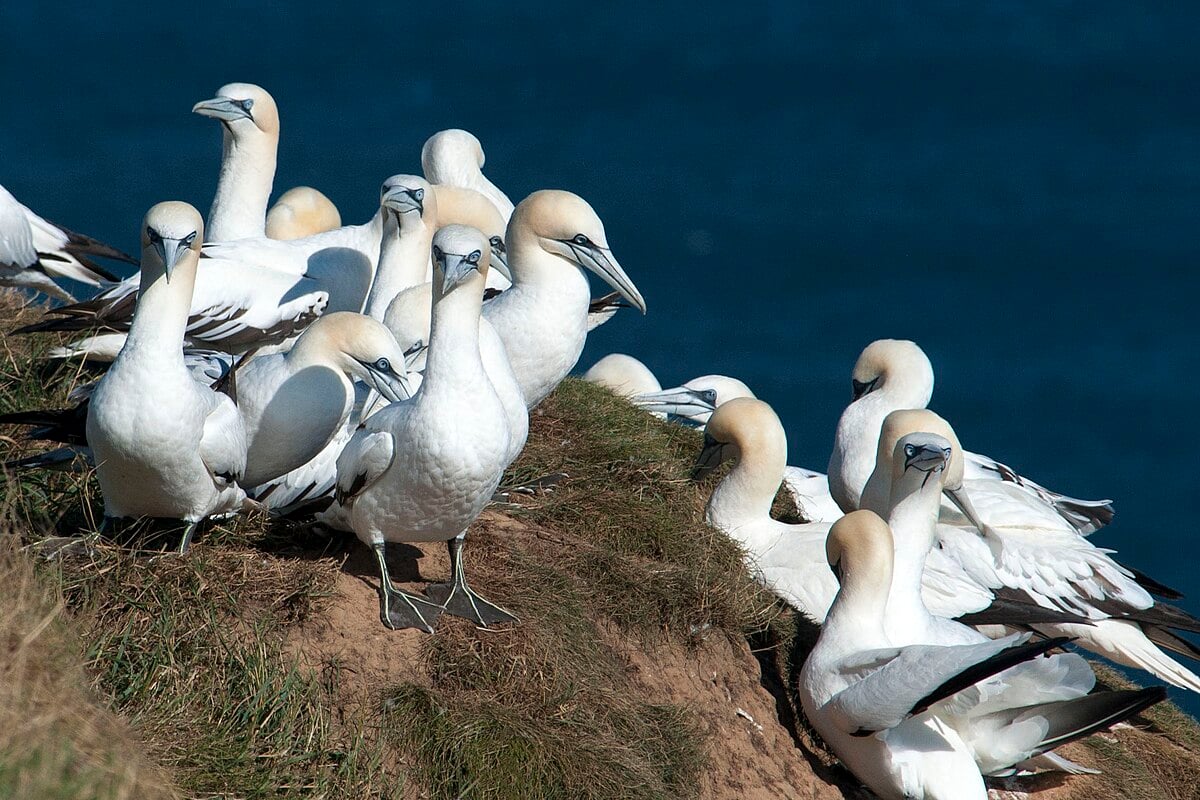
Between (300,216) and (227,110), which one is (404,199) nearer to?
(227,110)

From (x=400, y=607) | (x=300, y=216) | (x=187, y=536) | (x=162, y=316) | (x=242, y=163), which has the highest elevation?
(x=300, y=216)

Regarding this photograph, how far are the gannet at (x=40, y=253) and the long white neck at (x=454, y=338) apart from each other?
2.52 m

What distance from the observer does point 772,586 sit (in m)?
6.59

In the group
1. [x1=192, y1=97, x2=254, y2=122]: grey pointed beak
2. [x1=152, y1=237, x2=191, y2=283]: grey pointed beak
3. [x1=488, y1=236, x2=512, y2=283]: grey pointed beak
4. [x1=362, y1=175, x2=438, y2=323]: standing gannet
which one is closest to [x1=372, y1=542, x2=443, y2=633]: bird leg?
[x1=152, y1=237, x2=191, y2=283]: grey pointed beak

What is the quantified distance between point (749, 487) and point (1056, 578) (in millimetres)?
1471

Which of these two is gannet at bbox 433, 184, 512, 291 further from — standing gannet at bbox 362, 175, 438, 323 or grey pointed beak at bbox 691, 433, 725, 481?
grey pointed beak at bbox 691, 433, 725, 481

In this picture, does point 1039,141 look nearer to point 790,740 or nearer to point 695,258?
point 695,258

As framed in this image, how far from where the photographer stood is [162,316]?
475cm

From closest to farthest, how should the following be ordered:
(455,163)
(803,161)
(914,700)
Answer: (914,700), (455,163), (803,161)

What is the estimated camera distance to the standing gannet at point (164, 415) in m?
4.64

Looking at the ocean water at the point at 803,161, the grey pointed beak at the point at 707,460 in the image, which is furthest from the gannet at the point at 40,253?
the ocean water at the point at 803,161

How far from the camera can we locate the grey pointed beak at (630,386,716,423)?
929 centimetres

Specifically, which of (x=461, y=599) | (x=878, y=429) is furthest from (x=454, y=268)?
(x=878, y=429)

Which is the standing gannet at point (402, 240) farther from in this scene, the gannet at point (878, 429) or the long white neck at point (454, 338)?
the gannet at point (878, 429)
